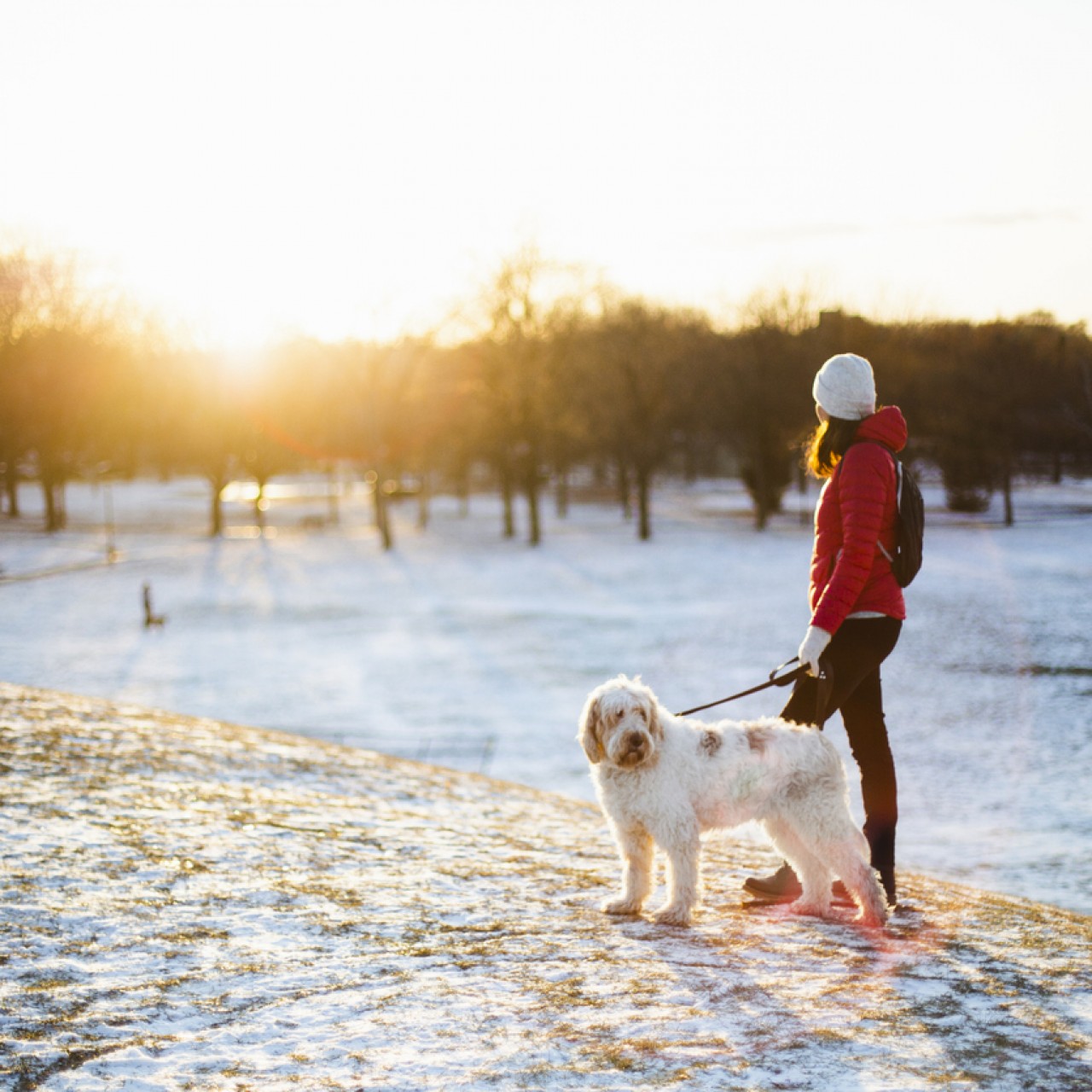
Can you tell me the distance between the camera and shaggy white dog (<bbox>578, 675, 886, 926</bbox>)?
4.82 meters

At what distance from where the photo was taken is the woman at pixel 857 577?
15.5ft

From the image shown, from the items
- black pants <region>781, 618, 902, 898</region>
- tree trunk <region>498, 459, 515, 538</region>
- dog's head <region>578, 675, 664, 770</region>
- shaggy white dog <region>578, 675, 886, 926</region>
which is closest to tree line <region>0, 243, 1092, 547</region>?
tree trunk <region>498, 459, 515, 538</region>

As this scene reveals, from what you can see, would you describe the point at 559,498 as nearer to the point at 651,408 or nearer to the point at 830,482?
the point at 651,408

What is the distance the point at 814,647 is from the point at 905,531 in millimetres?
659

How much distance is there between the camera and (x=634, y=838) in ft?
16.6

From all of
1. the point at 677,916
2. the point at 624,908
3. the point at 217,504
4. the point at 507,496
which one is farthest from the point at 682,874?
the point at 217,504

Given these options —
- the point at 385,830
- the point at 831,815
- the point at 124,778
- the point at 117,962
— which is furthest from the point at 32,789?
the point at 831,815

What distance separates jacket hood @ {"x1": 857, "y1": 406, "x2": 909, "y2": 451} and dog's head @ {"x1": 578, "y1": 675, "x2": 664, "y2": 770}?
148 cm

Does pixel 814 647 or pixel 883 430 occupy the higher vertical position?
pixel 883 430

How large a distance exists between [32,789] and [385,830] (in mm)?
2263

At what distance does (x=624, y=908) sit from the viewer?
5145 millimetres

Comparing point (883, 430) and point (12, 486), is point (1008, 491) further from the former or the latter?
point (12, 486)

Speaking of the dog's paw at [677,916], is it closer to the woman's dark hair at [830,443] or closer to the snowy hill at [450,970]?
the snowy hill at [450,970]

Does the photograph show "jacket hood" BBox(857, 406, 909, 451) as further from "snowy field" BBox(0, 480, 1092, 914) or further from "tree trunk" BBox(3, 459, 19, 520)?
"tree trunk" BBox(3, 459, 19, 520)
